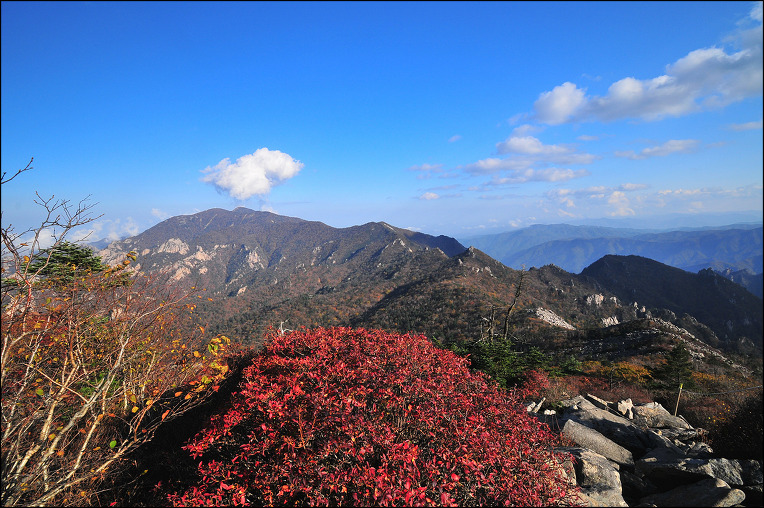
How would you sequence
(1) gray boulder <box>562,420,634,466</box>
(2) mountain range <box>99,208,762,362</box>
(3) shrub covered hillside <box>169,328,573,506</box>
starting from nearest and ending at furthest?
(3) shrub covered hillside <box>169,328,573,506</box>, (1) gray boulder <box>562,420,634,466</box>, (2) mountain range <box>99,208,762,362</box>

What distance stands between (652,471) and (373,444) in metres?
5.39

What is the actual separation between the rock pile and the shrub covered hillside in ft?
2.64

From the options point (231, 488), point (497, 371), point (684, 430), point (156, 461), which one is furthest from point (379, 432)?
point (684, 430)

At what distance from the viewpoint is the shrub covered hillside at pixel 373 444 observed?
12.4 ft

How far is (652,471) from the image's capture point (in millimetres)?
5570

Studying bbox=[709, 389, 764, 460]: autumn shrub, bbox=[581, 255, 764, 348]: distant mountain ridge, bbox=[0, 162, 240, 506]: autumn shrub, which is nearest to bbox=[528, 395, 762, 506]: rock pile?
bbox=[709, 389, 764, 460]: autumn shrub

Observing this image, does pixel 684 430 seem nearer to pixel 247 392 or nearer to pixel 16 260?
pixel 247 392

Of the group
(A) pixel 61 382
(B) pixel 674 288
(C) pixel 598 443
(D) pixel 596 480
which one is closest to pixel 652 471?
(C) pixel 598 443

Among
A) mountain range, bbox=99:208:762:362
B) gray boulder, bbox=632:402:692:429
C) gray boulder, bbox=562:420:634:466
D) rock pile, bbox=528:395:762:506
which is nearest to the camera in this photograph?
rock pile, bbox=528:395:762:506

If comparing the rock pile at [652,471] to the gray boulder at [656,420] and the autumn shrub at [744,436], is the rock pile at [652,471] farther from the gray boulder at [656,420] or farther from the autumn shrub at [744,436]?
the gray boulder at [656,420]

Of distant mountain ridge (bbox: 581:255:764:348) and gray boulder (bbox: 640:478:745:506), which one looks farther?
distant mountain ridge (bbox: 581:255:764:348)

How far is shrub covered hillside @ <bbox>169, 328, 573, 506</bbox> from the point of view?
3.78 meters

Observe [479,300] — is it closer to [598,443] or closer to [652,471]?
[598,443]

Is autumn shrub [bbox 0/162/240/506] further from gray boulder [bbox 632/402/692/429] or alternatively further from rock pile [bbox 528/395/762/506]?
gray boulder [bbox 632/402/692/429]
